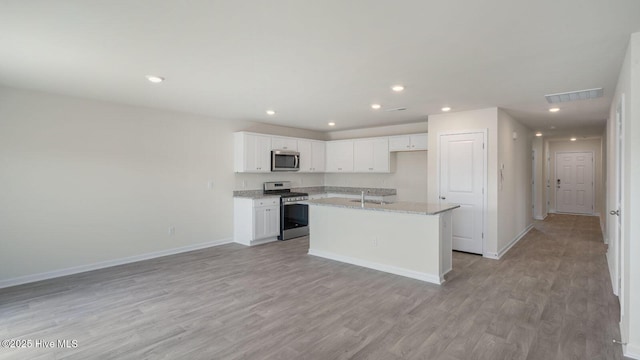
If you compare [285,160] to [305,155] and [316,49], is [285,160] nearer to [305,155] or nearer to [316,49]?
[305,155]

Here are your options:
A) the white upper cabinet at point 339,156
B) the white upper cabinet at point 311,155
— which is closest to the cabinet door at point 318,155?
the white upper cabinet at point 311,155

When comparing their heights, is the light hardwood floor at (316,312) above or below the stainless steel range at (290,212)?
below

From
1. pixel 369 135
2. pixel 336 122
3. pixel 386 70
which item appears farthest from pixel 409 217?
pixel 369 135

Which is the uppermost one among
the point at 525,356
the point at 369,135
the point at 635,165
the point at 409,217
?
the point at 369,135

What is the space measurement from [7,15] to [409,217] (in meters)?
4.06

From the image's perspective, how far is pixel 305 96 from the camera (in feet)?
13.9

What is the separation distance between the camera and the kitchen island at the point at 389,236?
13.0 feet

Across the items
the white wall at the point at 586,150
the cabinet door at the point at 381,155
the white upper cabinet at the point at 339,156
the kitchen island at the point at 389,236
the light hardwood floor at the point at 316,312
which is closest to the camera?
the light hardwood floor at the point at 316,312

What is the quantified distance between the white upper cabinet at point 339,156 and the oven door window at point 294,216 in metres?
1.44

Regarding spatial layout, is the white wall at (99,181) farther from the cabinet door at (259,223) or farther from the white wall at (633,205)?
the white wall at (633,205)

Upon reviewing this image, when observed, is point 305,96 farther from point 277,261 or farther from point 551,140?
point 551,140

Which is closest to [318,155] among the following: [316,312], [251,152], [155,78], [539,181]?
[251,152]

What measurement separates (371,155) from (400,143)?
28.4 inches

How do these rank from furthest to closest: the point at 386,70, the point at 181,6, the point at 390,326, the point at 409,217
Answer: the point at 409,217 < the point at 386,70 < the point at 390,326 < the point at 181,6
